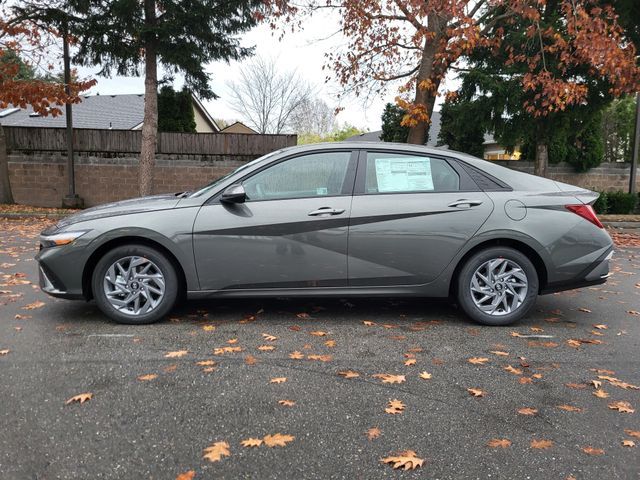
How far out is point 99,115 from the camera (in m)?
28.6

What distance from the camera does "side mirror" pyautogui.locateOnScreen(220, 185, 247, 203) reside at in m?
4.31

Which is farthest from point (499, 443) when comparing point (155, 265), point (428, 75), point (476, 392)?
point (428, 75)

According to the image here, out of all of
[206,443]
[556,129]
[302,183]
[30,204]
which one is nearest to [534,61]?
[556,129]

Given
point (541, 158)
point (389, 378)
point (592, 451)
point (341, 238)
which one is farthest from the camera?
point (541, 158)

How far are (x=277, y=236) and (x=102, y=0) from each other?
483 inches

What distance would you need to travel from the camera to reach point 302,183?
4.55 m

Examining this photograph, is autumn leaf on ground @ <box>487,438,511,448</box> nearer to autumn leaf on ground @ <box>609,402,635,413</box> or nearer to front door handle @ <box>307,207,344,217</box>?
autumn leaf on ground @ <box>609,402,635,413</box>

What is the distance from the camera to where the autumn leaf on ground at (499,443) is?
262 centimetres

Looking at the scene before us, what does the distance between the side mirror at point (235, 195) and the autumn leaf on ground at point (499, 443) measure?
8.76ft

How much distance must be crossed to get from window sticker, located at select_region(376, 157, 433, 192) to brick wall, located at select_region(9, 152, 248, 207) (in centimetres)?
1228

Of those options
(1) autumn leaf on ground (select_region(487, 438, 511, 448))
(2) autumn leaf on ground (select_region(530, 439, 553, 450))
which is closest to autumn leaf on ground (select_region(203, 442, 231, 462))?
(1) autumn leaf on ground (select_region(487, 438, 511, 448))

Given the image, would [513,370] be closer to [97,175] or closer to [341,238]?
[341,238]

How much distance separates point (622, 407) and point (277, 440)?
2.07m

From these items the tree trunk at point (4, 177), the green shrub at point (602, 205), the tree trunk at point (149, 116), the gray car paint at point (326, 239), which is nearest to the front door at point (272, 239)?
the gray car paint at point (326, 239)
